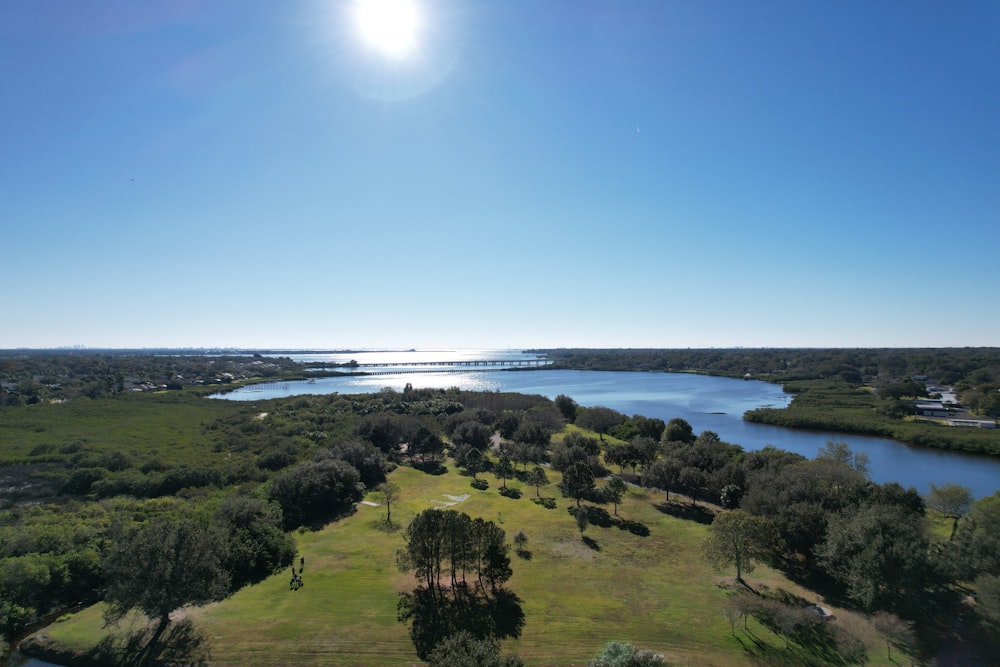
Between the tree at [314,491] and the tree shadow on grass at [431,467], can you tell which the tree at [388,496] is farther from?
the tree shadow on grass at [431,467]

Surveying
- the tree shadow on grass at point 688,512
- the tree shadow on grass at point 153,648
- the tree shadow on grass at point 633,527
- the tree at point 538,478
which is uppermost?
the tree at point 538,478

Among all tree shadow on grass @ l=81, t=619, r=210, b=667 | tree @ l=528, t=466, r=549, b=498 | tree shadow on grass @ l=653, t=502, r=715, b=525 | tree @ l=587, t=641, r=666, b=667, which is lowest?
tree shadow on grass @ l=653, t=502, r=715, b=525

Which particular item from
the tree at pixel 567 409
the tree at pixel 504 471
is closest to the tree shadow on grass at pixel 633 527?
the tree at pixel 504 471

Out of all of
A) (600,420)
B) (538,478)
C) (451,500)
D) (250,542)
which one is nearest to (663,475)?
(538,478)

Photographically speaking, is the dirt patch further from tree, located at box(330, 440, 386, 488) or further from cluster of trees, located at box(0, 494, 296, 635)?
cluster of trees, located at box(0, 494, 296, 635)

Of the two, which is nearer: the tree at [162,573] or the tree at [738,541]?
the tree at [162,573]

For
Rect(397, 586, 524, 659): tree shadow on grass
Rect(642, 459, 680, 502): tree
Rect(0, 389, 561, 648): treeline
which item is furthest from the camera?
Rect(642, 459, 680, 502): tree

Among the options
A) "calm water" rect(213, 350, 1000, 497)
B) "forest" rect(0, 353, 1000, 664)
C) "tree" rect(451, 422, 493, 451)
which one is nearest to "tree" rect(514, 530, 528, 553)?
"forest" rect(0, 353, 1000, 664)
